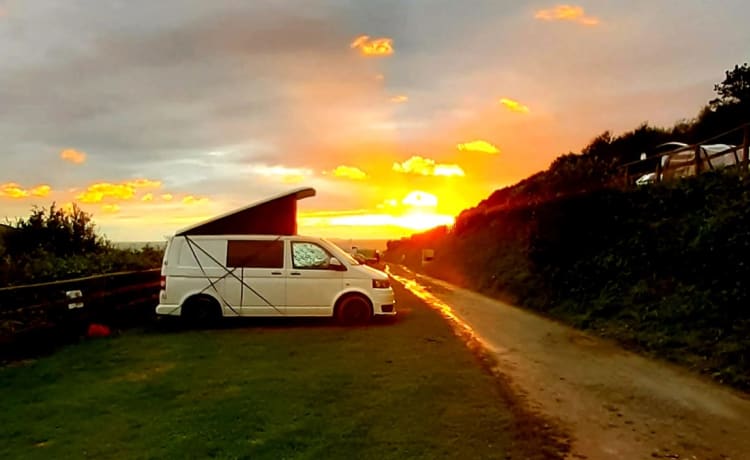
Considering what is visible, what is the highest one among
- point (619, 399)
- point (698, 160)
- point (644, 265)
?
point (698, 160)

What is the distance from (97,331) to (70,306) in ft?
2.30

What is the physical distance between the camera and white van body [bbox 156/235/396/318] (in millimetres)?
12273

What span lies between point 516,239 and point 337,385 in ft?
63.1

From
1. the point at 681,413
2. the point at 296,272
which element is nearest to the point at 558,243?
the point at 296,272

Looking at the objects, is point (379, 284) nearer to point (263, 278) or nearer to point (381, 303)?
point (381, 303)

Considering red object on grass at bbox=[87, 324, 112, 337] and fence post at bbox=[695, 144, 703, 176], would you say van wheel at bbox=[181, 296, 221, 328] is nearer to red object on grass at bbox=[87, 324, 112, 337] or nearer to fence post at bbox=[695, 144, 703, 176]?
red object on grass at bbox=[87, 324, 112, 337]

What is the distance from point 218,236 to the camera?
12531 mm

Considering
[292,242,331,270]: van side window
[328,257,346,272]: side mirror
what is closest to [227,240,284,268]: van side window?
[292,242,331,270]: van side window

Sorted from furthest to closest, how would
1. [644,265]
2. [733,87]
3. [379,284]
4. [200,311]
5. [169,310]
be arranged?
[733,87] → [644,265] → [379,284] → [200,311] → [169,310]

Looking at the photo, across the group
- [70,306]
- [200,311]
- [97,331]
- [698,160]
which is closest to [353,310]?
[200,311]

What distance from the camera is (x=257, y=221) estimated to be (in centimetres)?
1293

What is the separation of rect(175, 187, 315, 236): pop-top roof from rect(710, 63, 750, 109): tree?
2786 cm

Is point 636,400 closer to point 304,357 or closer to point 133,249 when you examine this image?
point 304,357

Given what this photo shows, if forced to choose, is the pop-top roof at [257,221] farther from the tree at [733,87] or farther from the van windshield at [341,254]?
the tree at [733,87]
